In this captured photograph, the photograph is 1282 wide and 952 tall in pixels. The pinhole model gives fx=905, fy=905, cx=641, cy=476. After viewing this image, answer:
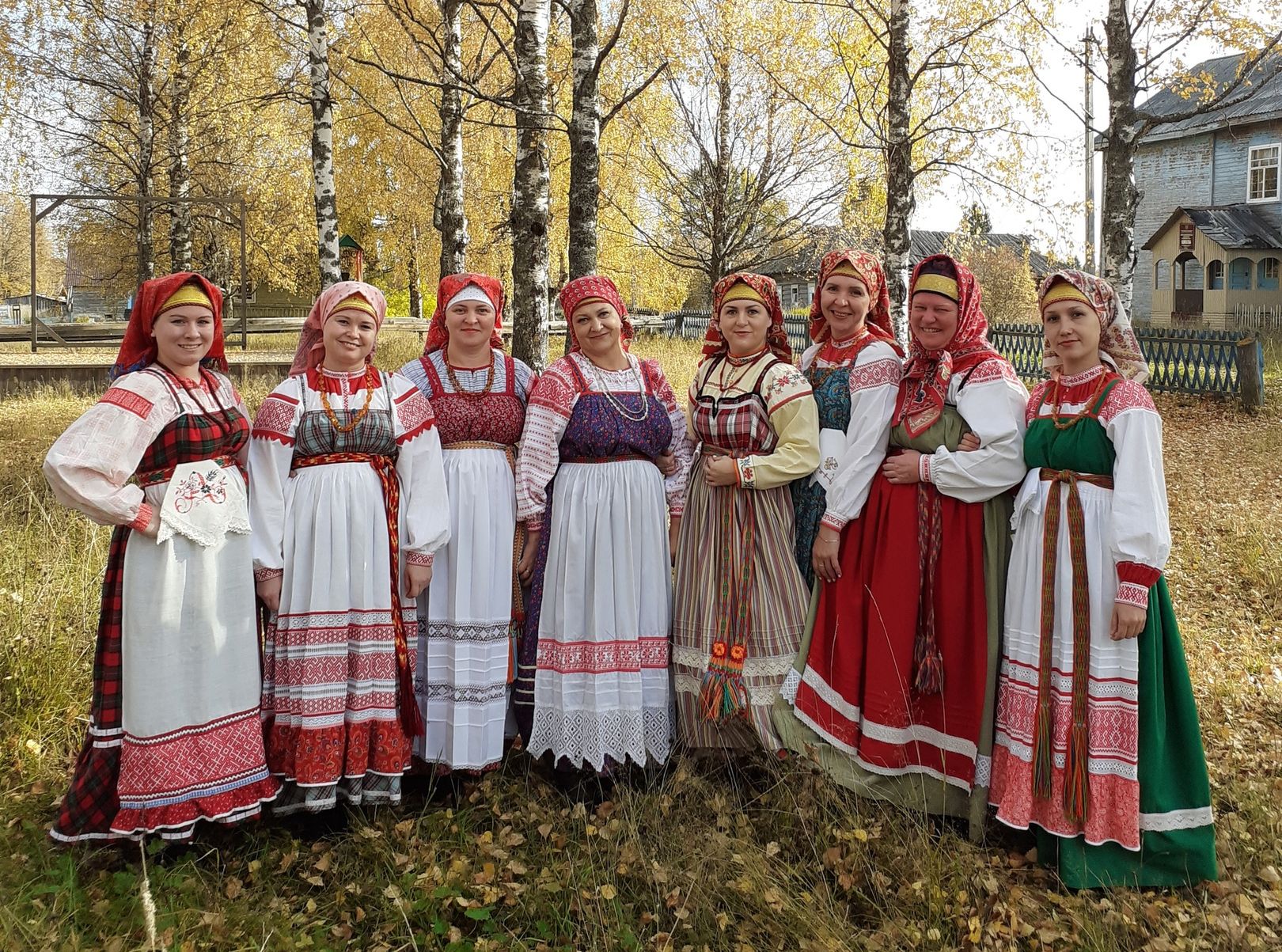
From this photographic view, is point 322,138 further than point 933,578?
Yes

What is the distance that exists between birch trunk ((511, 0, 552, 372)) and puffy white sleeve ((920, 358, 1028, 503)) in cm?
386

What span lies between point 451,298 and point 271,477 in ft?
3.05

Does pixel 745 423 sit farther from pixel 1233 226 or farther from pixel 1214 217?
pixel 1214 217

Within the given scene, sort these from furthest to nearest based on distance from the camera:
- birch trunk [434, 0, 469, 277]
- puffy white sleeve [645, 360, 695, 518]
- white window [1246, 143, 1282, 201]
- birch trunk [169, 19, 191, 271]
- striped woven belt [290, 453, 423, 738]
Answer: white window [1246, 143, 1282, 201] < birch trunk [169, 19, 191, 271] < birch trunk [434, 0, 469, 277] < puffy white sleeve [645, 360, 695, 518] < striped woven belt [290, 453, 423, 738]

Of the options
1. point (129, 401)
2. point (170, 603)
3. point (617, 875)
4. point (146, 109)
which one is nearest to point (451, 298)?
point (129, 401)

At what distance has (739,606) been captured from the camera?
328 centimetres

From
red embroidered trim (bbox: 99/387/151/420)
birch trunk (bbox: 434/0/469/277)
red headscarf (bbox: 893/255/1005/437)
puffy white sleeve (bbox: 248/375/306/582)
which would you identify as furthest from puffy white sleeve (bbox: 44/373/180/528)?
birch trunk (bbox: 434/0/469/277)

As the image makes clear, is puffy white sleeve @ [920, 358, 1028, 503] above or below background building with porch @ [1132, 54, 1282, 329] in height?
below

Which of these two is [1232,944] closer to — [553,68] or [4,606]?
[4,606]

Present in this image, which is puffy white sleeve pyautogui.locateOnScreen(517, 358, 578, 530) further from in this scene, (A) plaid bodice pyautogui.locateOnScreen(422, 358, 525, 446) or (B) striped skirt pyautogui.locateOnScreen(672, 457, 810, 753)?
(B) striped skirt pyautogui.locateOnScreen(672, 457, 810, 753)

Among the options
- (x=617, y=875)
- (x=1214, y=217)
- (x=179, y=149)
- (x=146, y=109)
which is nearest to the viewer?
(x=617, y=875)

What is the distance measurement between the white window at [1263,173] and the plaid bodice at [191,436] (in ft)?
85.2

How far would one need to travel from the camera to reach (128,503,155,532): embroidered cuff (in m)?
2.74

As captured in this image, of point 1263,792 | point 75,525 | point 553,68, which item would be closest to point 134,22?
point 553,68
